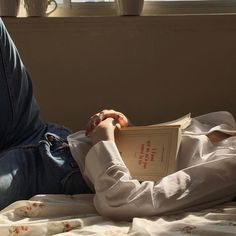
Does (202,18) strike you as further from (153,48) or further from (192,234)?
(192,234)

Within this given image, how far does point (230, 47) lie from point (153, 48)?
25 cm

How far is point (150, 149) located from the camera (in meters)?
1.11

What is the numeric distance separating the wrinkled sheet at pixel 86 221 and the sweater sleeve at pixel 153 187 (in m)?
0.02

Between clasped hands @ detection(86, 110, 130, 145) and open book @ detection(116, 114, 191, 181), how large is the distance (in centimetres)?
4

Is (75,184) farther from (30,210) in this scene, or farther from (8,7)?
(8,7)

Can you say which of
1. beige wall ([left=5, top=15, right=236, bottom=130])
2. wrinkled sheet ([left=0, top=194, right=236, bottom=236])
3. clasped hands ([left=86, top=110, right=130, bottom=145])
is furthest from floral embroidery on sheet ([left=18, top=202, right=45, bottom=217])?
beige wall ([left=5, top=15, right=236, bottom=130])

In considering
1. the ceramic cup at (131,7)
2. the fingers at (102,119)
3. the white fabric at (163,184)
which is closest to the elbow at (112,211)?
the white fabric at (163,184)

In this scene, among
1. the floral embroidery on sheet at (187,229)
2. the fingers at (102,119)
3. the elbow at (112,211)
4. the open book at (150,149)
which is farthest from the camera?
the fingers at (102,119)

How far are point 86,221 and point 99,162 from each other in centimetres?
15

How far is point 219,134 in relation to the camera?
1216 mm

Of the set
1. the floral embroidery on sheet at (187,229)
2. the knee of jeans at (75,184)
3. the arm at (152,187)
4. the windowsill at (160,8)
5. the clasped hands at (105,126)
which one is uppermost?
the windowsill at (160,8)

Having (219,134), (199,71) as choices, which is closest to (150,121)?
(199,71)

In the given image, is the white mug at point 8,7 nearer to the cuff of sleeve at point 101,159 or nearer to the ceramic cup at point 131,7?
the ceramic cup at point 131,7

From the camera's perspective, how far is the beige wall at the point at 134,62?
1630mm
